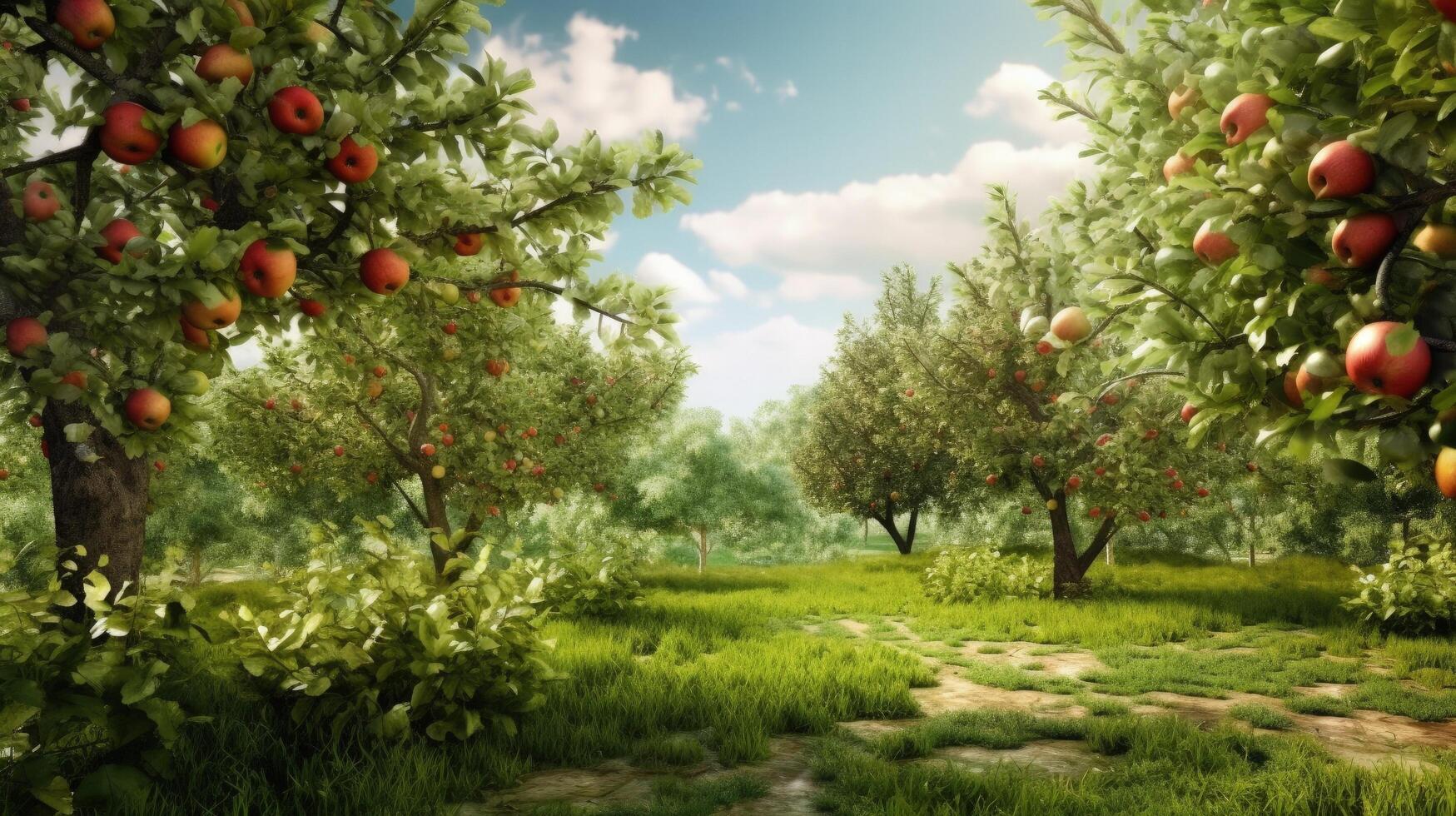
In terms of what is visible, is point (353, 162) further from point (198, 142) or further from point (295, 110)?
point (198, 142)

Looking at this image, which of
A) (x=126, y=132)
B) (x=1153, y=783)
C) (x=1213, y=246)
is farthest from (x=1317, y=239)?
(x=126, y=132)

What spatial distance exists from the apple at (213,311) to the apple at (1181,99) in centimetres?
451

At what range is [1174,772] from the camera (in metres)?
4.00

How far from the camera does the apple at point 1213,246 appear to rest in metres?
2.90

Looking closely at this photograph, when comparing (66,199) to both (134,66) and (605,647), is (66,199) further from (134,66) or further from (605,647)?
(605,647)

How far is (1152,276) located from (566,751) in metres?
4.15

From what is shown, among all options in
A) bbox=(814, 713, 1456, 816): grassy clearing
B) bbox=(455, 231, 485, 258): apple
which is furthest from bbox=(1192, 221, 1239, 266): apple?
bbox=(455, 231, 485, 258): apple

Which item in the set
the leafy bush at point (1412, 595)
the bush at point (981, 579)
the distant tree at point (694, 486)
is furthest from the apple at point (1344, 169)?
the distant tree at point (694, 486)

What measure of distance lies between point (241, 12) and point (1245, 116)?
410 centimetres

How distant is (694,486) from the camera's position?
21.1 metres

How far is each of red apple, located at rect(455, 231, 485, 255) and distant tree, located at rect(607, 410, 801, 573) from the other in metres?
15.4

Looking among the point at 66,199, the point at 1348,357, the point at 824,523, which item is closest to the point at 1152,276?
the point at 1348,357

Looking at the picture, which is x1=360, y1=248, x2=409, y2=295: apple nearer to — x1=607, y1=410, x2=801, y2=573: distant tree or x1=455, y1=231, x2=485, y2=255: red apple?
x1=455, y1=231, x2=485, y2=255: red apple

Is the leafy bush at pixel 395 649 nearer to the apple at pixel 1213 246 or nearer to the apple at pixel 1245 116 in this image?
the apple at pixel 1213 246
